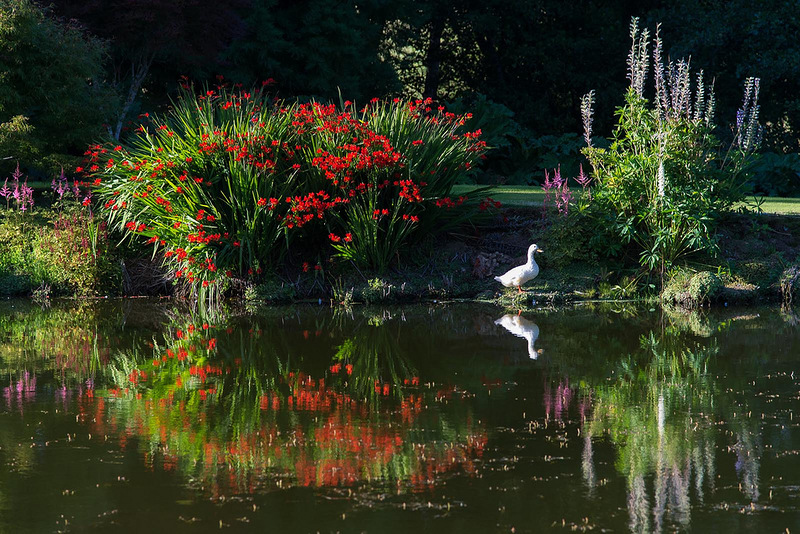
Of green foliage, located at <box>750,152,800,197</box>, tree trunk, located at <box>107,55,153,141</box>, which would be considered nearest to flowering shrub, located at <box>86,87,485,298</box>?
tree trunk, located at <box>107,55,153,141</box>

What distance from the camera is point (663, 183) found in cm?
1259

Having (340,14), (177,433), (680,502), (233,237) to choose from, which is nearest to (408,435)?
(177,433)

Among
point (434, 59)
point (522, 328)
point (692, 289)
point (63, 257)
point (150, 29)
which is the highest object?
point (434, 59)

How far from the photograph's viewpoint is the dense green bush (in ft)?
41.4

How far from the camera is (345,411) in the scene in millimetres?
7371

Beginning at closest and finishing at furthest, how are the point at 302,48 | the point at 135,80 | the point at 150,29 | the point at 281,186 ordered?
1. the point at 281,186
2. the point at 150,29
3. the point at 135,80
4. the point at 302,48

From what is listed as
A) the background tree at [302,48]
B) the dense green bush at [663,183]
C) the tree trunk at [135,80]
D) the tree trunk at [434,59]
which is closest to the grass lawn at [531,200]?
the dense green bush at [663,183]

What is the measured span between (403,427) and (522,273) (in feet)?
18.9

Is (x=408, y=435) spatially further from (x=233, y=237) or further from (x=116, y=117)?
(x=116, y=117)

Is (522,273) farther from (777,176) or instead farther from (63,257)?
(777,176)

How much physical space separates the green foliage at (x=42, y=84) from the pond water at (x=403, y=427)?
468cm

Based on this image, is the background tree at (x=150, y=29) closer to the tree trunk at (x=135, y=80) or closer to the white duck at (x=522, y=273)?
the tree trunk at (x=135, y=80)

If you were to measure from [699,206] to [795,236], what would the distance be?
2048 mm

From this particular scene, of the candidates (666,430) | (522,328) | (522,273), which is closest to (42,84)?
(522,273)
